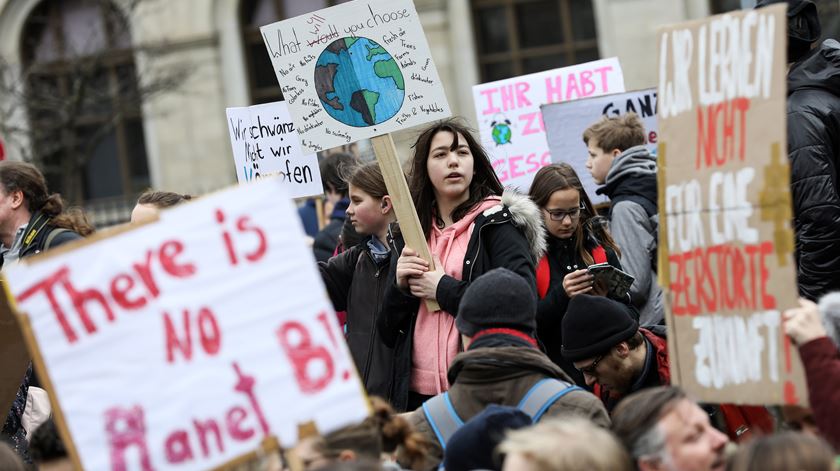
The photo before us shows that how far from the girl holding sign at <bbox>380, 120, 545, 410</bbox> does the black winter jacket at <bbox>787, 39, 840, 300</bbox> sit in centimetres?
105

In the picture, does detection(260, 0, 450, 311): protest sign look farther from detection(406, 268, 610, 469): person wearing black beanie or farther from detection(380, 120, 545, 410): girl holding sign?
detection(406, 268, 610, 469): person wearing black beanie

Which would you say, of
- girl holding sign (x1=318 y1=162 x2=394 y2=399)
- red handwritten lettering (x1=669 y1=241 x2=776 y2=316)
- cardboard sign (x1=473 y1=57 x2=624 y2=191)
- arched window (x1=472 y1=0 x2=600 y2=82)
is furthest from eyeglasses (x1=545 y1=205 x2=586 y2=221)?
arched window (x1=472 y1=0 x2=600 y2=82)

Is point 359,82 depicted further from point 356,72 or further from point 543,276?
point 543,276

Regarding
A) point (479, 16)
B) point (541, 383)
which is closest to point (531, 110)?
point (541, 383)

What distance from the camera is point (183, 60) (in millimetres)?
21281

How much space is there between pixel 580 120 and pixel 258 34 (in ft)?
48.1

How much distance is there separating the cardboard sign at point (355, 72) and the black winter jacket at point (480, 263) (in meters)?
0.56

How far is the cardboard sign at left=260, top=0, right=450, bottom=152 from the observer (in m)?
5.52

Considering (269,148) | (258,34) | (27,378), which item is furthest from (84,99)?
(27,378)

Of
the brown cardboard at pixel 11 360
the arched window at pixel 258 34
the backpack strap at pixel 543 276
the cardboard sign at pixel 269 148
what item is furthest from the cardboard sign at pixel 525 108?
the arched window at pixel 258 34

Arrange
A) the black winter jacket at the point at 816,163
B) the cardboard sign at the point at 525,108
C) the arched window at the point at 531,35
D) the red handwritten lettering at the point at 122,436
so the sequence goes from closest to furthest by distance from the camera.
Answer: the red handwritten lettering at the point at 122,436
the black winter jacket at the point at 816,163
the cardboard sign at the point at 525,108
the arched window at the point at 531,35

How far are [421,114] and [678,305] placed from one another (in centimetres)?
181

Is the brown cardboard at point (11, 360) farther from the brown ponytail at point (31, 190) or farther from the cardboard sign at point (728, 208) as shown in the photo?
the cardboard sign at point (728, 208)

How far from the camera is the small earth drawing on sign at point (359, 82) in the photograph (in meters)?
5.54
